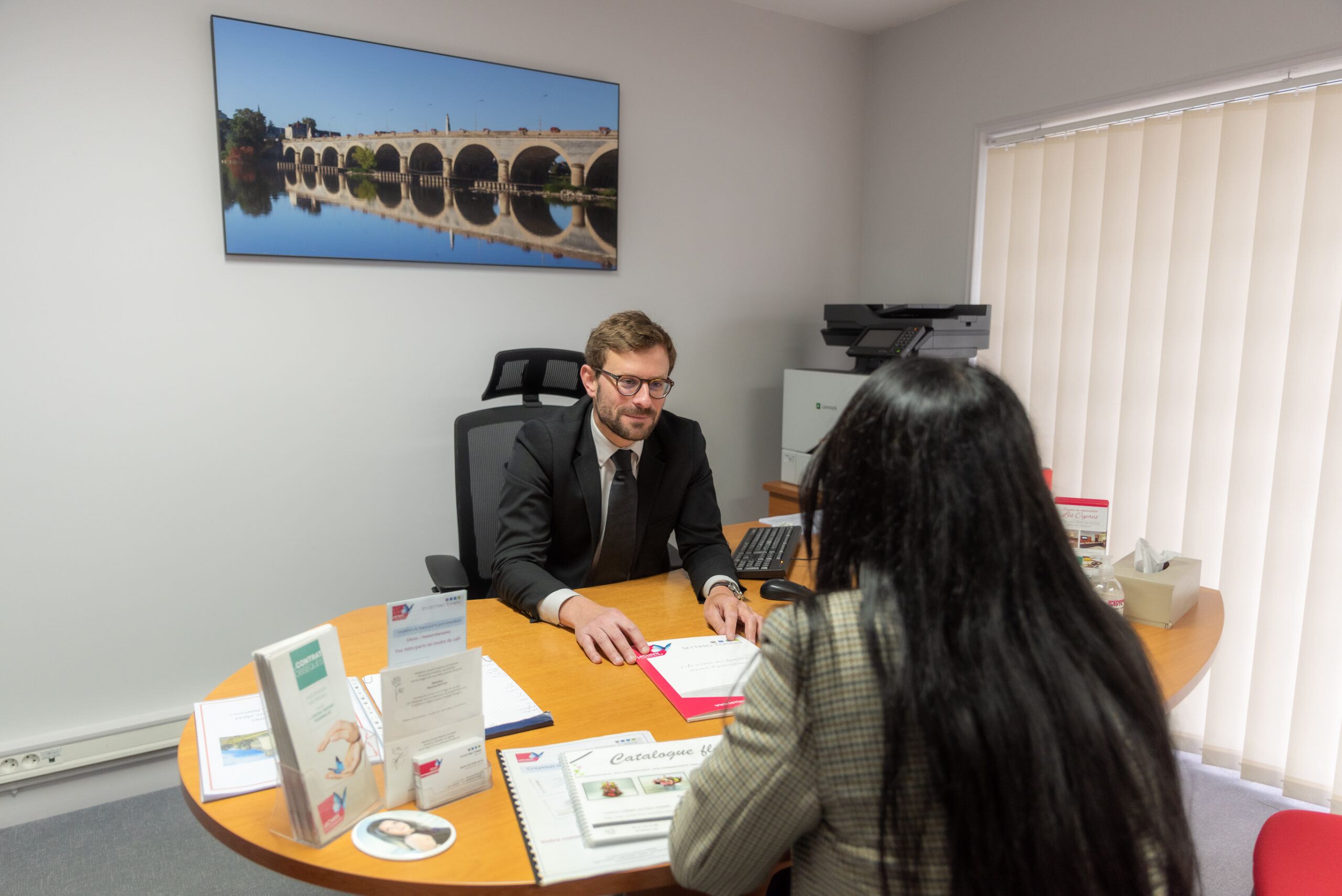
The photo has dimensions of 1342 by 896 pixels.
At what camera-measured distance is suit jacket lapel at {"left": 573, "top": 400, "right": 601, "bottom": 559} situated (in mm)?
1930

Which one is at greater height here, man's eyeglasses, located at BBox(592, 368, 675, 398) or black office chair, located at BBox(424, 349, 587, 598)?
man's eyeglasses, located at BBox(592, 368, 675, 398)

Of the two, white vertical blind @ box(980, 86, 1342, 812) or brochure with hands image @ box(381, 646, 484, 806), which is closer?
brochure with hands image @ box(381, 646, 484, 806)

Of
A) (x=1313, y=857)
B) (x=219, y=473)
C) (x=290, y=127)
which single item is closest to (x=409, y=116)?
(x=290, y=127)

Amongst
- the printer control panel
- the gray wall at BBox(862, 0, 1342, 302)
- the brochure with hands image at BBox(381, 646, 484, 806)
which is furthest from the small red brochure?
the gray wall at BBox(862, 0, 1342, 302)

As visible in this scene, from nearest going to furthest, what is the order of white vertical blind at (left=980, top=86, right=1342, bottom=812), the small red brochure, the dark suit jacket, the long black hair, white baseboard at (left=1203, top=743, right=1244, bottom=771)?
the long black hair < the small red brochure < the dark suit jacket < white vertical blind at (left=980, top=86, right=1342, bottom=812) < white baseboard at (left=1203, top=743, right=1244, bottom=771)

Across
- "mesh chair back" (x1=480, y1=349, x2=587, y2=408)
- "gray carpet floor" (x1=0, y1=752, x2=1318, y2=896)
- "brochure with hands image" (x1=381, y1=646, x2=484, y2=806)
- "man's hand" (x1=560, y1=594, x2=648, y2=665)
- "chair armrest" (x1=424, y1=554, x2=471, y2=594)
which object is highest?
"mesh chair back" (x1=480, y1=349, x2=587, y2=408)

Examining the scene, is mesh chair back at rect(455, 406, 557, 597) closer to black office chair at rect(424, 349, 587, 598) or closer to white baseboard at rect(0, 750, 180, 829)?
black office chair at rect(424, 349, 587, 598)

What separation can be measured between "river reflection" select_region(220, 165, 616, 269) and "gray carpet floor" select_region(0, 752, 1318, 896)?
5.27 feet

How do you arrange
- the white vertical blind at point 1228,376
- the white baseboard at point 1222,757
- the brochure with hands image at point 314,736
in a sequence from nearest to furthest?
the brochure with hands image at point 314,736
the white vertical blind at point 1228,376
the white baseboard at point 1222,757

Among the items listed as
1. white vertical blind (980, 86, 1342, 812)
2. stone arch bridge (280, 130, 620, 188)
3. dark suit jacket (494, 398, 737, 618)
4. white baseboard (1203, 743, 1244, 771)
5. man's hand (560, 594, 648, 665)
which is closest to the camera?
man's hand (560, 594, 648, 665)

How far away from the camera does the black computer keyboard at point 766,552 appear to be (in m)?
1.91

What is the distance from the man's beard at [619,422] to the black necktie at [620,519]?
0.06m

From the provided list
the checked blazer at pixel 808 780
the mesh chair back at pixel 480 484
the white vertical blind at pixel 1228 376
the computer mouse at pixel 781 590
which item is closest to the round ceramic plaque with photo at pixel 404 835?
the checked blazer at pixel 808 780

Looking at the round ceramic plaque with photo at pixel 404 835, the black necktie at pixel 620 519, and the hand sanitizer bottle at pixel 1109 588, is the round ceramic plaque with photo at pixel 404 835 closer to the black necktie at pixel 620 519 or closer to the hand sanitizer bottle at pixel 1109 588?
the black necktie at pixel 620 519
